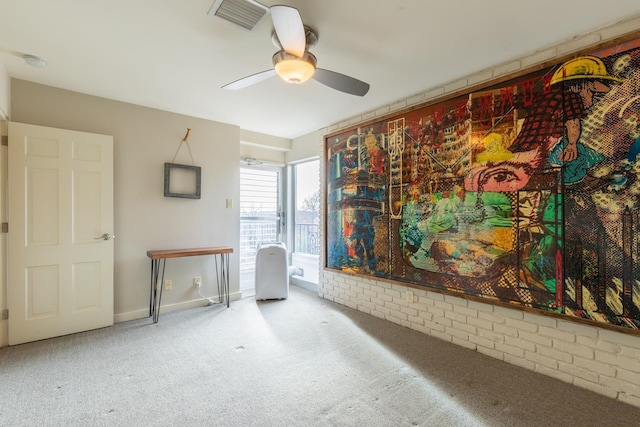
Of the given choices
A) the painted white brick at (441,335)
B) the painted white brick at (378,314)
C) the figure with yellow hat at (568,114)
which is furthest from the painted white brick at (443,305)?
the figure with yellow hat at (568,114)

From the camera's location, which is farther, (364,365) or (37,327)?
(37,327)

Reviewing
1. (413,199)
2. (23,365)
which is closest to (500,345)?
(413,199)

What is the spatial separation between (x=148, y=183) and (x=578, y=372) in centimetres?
440

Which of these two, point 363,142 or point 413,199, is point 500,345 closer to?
point 413,199

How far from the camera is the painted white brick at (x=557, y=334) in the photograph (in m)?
2.07

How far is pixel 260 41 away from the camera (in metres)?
2.11

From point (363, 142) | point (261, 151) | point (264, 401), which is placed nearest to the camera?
point (264, 401)

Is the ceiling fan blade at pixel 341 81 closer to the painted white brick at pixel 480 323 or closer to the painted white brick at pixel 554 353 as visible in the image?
the painted white brick at pixel 480 323

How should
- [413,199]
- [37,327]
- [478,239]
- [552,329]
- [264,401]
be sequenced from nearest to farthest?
1. [264,401]
2. [552,329]
3. [478,239]
4. [37,327]
5. [413,199]

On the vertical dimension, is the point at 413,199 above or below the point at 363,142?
below

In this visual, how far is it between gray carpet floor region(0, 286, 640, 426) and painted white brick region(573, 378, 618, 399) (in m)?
0.04

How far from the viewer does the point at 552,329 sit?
2156mm

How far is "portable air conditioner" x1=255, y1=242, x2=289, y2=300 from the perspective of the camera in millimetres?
4039

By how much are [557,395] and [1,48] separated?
189 inches
